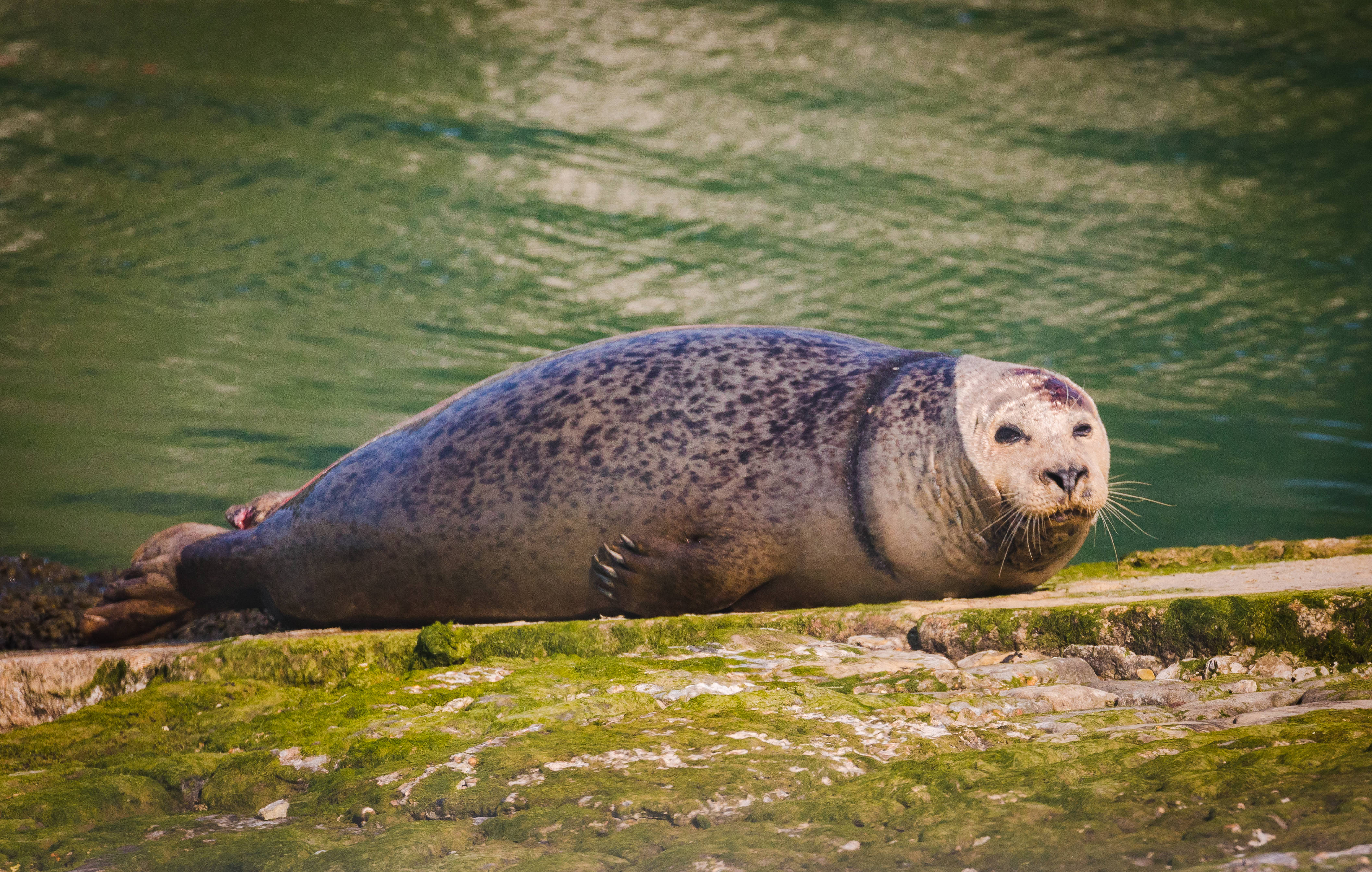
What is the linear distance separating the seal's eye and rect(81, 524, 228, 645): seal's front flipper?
3.51 meters

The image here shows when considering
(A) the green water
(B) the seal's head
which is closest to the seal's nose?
(B) the seal's head

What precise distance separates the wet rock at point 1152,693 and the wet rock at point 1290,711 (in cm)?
19

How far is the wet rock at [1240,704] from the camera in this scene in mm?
2314

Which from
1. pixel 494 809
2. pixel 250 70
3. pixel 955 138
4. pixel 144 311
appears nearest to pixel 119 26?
pixel 250 70

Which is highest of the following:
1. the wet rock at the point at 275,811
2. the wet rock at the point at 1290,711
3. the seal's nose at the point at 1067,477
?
the seal's nose at the point at 1067,477

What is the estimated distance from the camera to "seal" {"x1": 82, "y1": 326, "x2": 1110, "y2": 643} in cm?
405

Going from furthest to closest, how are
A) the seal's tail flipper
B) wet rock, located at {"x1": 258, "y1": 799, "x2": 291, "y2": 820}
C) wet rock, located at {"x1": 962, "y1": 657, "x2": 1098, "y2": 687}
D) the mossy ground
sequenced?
the seal's tail flipper → wet rock, located at {"x1": 962, "y1": 657, "x2": 1098, "y2": 687} → wet rock, located at {"x1": 258, "y1": 799, "x2": 291, "y2": 820} → the mossy ground

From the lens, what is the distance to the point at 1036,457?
398 centimetres

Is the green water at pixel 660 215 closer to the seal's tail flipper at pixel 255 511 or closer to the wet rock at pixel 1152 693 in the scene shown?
the seal's tail flipper at pixel 255 511

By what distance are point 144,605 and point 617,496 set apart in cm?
221

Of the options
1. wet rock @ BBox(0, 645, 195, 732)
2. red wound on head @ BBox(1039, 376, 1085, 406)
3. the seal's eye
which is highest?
red wound on head @ BBox(1039, 376, 1085, 406)

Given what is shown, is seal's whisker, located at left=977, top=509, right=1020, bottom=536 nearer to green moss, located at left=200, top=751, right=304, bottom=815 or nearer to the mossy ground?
the mossy ground

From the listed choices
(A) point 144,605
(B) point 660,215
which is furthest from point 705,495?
(B) point 660,215

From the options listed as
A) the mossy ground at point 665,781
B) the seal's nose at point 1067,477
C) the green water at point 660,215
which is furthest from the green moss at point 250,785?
the green water at point 660,215
